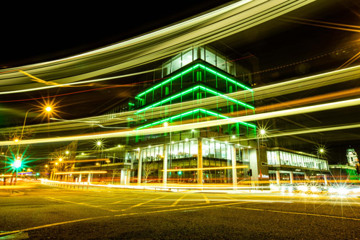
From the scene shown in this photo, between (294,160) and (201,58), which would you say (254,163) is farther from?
(294,160)

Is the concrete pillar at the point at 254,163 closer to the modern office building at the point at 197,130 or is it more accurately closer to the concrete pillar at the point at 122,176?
the modern office building at the point at 197,130

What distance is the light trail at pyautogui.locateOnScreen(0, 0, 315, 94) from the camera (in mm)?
6555

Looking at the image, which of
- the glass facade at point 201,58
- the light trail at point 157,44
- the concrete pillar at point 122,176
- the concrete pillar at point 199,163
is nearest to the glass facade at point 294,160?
the glass facade at point 201,58

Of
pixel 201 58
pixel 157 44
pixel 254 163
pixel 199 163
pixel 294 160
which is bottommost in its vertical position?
pixel 199 163

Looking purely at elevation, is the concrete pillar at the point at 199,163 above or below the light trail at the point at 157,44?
below

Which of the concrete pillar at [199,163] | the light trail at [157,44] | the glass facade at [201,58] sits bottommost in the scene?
the concrete pillar at [199,163]

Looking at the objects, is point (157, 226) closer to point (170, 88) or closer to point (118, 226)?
point (118, 226)

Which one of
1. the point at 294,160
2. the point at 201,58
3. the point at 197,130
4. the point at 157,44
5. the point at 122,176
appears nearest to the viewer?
the point at 157,44

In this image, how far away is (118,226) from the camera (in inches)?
167

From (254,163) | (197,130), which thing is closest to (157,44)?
(197,130)

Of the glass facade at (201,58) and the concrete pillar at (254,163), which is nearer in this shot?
the glass facade at (201,58)

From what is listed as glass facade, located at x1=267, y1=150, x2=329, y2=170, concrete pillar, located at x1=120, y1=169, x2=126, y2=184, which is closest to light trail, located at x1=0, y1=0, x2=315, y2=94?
concrete pillar, located at x1=120, y1=169, x2=126, y2=184

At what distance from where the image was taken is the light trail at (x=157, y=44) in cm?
655

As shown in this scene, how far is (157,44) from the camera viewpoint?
7957 mm
